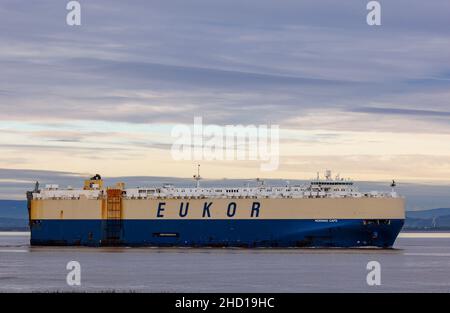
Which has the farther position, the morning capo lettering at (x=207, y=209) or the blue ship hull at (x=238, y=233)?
the morning capo lettering at (x=207, y=209)

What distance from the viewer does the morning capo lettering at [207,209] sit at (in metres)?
97.9

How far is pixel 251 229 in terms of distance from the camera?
98.2m

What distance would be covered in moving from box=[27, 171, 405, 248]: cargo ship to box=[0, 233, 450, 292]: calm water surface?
259cm

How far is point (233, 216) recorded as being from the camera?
98.6m

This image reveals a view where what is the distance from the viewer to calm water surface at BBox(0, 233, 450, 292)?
58688mm

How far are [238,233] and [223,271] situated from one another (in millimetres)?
29663

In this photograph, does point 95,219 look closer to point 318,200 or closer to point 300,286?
point 318,200
